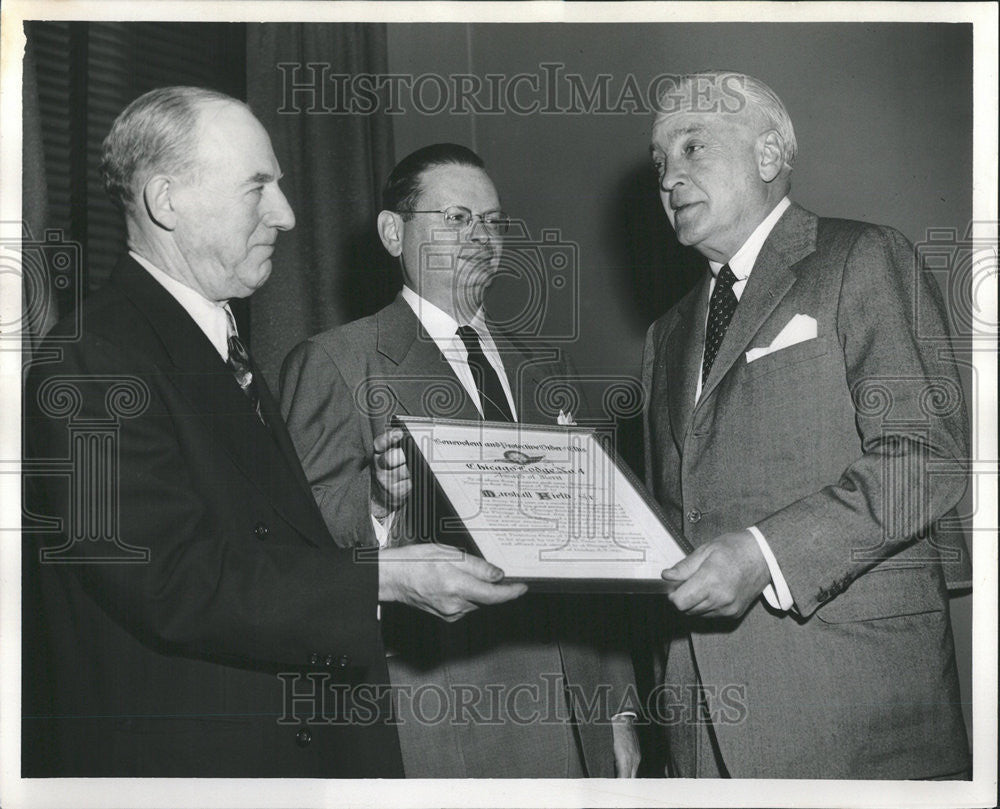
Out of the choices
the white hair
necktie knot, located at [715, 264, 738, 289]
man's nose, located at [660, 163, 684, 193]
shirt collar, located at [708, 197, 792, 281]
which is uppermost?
the white hair

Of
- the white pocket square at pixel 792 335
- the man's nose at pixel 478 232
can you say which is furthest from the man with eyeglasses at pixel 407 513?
the white pocket square at pixel 792 335

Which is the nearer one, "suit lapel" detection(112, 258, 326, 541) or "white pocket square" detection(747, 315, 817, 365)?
"suit lapel" detection(112, 258, 326, 541)

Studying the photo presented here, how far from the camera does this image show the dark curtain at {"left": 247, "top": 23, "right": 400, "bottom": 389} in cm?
283

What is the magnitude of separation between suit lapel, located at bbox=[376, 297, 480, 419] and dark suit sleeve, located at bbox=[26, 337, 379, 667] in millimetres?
408

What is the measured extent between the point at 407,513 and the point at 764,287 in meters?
0.95

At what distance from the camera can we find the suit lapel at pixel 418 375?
2697 mm

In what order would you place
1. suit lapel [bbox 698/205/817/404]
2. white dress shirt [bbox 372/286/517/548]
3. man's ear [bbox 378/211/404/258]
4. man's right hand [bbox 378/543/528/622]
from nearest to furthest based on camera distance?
man's right hand [bbox 378/543/528/622] < suit lapel [bbox 698/205/817/404] < white dress shirt [bbox 372/286/517/548] < man's ear [bbox 378/211/404/258]

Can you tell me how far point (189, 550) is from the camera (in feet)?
8.00

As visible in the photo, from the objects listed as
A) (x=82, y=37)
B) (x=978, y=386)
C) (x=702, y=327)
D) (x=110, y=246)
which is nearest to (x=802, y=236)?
(x=702, y=327)

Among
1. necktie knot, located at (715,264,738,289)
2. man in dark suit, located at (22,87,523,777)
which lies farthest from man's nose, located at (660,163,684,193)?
man in dark suit, located at (22,87,523,777)

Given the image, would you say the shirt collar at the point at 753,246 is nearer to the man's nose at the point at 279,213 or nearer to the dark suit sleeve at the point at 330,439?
the dark suit sleeve at the point at 330,439

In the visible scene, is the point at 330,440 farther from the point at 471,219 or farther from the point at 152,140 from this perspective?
the point at 152,140

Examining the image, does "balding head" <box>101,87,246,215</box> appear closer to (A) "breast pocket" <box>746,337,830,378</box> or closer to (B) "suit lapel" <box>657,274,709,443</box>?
(B) "suit lapel" <box>657,274,709,443</box>

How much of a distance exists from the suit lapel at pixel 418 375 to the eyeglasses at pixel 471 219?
0.25m
